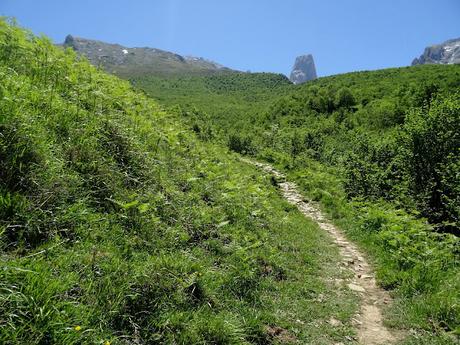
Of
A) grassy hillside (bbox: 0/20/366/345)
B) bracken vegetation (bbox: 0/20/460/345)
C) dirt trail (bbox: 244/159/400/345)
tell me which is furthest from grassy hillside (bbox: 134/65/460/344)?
grassy hillside (bbox: 0/20/366/345)

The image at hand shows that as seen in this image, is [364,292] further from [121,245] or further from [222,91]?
[222,91]

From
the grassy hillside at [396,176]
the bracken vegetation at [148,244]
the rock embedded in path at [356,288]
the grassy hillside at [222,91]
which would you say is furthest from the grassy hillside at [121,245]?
the grassy hillside at [222,91]

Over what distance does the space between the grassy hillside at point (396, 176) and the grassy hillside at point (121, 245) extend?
66.0 inches

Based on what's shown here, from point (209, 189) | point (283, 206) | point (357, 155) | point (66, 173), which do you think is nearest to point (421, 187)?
point (357, 155)

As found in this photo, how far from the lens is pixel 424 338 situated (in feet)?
21.5

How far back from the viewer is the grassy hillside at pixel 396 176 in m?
8.42

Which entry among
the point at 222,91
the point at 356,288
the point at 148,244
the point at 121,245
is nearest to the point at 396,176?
the point at 356,288

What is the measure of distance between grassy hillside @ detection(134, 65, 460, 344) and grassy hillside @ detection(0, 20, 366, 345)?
1.68 m

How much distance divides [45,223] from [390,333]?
20.5 ft

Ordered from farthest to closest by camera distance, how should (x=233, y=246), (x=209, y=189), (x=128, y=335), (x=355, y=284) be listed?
1. (x=209, y=189)
2. (x=355, y=284)
3. (x=233, y=246)
4. (x=128, y=335)

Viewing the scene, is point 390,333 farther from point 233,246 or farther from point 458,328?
point 233,246

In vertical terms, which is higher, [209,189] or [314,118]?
[314,118]

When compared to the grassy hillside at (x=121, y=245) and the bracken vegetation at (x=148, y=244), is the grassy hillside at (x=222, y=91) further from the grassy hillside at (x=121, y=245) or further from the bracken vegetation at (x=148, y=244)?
the grassy hillside at (x=121, y=245)

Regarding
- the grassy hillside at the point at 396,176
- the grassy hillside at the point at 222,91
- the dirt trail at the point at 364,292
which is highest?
the grassy hillside at the point at 222,91
